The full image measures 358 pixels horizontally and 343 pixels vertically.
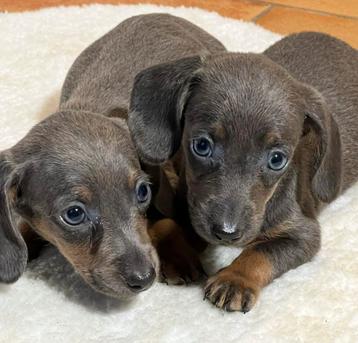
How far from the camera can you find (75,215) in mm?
2770

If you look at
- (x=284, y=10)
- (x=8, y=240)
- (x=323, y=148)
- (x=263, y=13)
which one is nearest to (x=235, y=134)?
(x=323, y=148)

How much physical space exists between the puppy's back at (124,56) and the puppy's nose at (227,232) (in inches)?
35.0

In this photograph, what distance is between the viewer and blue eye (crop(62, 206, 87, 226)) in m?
2.76

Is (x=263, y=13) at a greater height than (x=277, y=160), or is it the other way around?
(x=277, y=160)

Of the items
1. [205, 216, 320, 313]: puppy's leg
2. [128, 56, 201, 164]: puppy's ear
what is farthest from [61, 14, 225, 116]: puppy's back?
[205, 216, 320, 313]: puppy's leg

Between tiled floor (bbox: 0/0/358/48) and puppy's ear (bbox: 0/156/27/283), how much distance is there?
10.8 ft

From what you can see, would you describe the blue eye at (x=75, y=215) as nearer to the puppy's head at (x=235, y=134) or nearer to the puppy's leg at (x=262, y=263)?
the puppy's head at (x=235, y=134)

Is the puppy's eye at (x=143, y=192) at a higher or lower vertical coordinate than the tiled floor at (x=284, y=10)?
higher

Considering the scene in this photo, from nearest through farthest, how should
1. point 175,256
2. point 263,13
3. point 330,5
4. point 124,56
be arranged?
point 175,256
point 124,56
point 263,13
point 330,5

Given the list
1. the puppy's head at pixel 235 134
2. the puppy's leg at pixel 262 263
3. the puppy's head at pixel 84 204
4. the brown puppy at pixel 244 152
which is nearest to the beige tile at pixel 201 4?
the brown puppy at pixel 244 152

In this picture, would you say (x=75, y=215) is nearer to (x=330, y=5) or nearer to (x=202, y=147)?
(x=202, y=147)

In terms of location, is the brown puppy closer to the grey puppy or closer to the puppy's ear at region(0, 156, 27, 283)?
the grey puppy

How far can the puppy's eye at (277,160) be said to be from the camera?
2.88 metres

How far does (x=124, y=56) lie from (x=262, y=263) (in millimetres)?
1320
